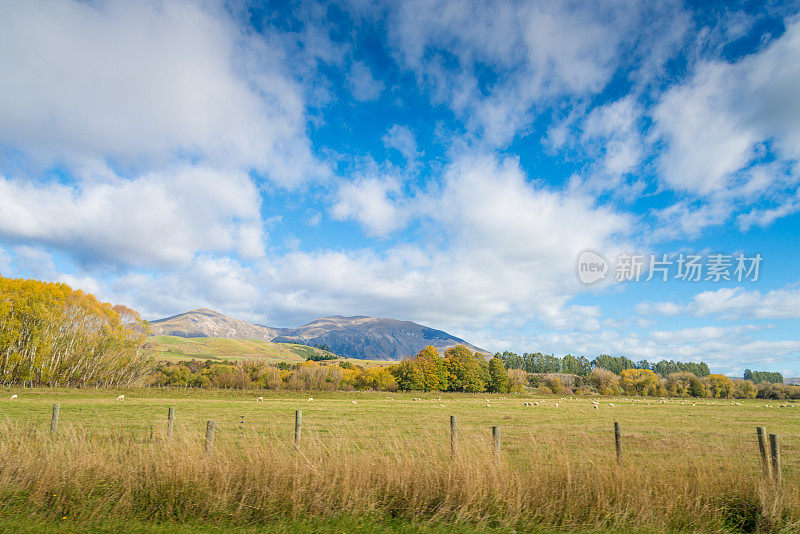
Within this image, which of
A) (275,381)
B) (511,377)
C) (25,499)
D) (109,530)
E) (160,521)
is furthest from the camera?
(511,377)

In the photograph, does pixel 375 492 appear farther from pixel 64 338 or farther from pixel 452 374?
pixel 452 374

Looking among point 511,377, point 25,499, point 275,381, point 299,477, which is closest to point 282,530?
point 299,477

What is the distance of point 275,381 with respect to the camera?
79.2 meters

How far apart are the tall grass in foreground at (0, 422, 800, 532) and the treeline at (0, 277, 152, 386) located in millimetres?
61933

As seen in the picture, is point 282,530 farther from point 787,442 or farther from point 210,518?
point 787,442

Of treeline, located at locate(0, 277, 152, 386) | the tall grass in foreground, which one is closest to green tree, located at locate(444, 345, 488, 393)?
treeline, located at locate(0, 277, 152, 386)

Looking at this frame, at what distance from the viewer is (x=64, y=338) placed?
58375mm

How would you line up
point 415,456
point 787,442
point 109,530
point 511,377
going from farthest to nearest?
point 511,377
point 787,442
point 415,456
point 109,530

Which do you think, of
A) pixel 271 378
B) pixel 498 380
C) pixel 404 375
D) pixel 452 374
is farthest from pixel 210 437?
pixel 498 380

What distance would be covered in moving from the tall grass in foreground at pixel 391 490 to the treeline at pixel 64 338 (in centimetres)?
6193

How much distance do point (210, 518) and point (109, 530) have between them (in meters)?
1.56

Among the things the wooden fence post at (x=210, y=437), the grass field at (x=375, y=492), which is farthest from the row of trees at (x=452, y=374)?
the grass field at (x=375, y=492)

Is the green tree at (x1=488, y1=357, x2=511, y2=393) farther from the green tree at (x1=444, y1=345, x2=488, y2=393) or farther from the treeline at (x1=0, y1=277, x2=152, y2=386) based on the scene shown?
the treeline at (x1=0, y1=277, x2=152, y2=386)

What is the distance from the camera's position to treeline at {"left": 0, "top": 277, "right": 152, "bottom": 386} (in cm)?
5325
